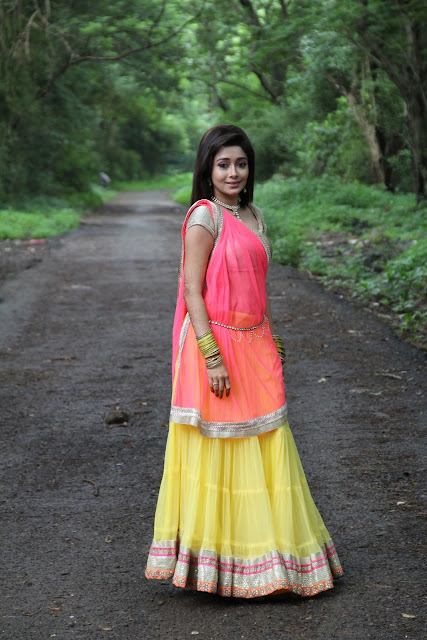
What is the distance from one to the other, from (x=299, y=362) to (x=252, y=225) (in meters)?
4.26

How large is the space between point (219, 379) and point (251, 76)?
3299cm

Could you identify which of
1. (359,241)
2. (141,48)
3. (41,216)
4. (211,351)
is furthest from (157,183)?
(211,351)

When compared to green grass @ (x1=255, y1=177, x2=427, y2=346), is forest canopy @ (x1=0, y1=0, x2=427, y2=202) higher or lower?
higher

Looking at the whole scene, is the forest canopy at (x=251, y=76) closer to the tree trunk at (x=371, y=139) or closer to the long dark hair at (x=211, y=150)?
the tree trunk at (x=371, y=139)

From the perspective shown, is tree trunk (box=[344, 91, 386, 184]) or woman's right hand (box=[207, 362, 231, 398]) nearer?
woman's right hand (box=[207, 362, 231, 398])

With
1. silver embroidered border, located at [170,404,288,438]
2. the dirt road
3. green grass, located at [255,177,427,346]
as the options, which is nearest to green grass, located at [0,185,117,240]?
green grass, located at [255,177,427,346]

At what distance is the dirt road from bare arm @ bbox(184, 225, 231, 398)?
36.1 inches

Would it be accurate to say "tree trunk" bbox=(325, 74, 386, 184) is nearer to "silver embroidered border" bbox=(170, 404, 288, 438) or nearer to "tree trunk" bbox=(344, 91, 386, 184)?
"tree trunk" bbox=(344, 91, 386, 184)

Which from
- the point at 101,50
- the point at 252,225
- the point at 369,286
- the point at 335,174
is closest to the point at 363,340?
the point at 369,286

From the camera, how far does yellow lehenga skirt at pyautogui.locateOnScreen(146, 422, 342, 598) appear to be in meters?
3.20

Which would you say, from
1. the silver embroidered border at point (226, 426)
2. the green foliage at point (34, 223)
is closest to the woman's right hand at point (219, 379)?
the silver embroidered border at point (226, 426)

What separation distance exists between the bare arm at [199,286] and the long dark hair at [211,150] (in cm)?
20

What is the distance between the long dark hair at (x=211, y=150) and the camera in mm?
3293

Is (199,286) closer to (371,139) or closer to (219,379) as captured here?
(219,379)
